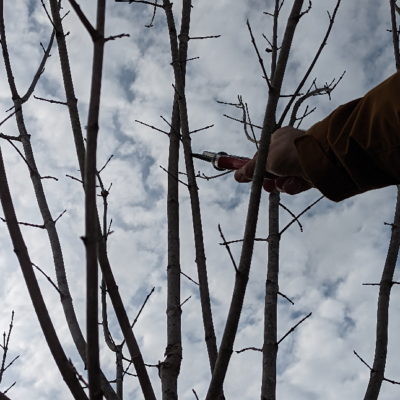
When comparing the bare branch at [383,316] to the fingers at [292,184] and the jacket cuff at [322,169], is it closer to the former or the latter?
the fingers at [292,184]

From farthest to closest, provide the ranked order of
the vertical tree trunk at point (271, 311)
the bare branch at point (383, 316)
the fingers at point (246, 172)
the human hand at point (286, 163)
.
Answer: the bare branch at point (383, 316), the vertical tree trunk at point (271, 311), the fingers at point (246, 172), the human hand at point (286, 163)

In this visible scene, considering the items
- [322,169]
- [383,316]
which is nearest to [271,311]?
[383,316]

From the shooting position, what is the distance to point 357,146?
1.49 meters

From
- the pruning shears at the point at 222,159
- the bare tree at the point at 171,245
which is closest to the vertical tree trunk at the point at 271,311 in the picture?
the bare tree at the point at 171,245

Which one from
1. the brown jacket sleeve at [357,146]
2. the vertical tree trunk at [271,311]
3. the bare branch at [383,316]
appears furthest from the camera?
the bare branch at [383,316]

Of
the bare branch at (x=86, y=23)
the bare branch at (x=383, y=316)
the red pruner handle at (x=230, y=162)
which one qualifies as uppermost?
the red pruner handle at (x=230, y=162)

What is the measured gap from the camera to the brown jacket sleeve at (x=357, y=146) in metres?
1.39

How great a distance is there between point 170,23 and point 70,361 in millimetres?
1864

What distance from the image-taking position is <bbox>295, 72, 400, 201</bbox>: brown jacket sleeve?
4.55 ft

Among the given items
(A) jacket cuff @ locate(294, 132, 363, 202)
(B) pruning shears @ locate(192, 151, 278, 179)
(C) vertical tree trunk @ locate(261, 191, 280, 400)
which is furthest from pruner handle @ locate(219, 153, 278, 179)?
(A) jacket cuff @ locate(294, 132, 363, 202)

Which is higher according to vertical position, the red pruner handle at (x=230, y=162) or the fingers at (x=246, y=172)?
the red pruner handle at (x=230, y=162)

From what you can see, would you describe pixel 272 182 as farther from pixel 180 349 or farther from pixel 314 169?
pixel 180 349

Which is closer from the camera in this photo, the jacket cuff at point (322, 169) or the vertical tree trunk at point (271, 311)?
the jacket cuff at point (322, 169)

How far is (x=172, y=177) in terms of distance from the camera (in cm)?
210
